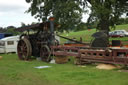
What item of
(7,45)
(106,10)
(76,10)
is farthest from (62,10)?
(7,45)

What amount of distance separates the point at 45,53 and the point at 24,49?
7.12 ft

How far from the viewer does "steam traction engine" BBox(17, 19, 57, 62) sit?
12.1m

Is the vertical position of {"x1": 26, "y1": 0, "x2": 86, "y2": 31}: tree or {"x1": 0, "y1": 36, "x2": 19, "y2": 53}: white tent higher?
{"x1": 26, "y1": 0, "x2": 86, "y2": 31}: tree

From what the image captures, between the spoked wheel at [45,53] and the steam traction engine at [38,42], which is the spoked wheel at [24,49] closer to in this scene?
the steam traction engine at [38,42]

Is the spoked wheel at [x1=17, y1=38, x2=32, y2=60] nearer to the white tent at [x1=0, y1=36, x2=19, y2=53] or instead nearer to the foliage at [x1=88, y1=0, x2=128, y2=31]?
the foliage at [x1=88, y1=0, x2=128, y2=31]

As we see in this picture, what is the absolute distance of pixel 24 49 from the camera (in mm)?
13531

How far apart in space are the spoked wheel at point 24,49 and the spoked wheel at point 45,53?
40.3 inches

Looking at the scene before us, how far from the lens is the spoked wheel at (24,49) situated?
42.5 feet

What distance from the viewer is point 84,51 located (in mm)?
9328

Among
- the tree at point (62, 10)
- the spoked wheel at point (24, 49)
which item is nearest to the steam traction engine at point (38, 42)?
the spoked wheel at point (24, 49)

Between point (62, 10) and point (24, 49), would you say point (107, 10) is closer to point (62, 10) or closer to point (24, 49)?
point (62, 10)

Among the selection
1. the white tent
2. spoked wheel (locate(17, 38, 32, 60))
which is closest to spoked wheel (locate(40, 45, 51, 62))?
spoked wheel (locate(17, 38, 32, 60))

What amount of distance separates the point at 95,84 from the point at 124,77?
112 centimetres

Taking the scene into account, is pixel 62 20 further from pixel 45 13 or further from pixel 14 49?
pixel 14 49
